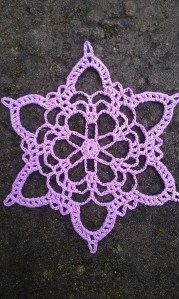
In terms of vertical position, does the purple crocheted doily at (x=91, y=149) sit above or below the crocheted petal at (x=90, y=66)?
below

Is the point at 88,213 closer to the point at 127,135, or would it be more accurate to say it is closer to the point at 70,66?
the point at 127,135

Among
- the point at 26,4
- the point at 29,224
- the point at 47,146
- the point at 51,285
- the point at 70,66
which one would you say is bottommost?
the point at 51,285

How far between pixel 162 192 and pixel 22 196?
0.93 ft

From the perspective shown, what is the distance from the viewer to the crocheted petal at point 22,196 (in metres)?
0.84

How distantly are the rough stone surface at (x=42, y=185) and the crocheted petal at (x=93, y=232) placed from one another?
16 mm

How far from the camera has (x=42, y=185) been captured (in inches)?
33.6

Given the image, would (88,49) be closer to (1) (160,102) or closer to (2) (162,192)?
(1) (160,102)

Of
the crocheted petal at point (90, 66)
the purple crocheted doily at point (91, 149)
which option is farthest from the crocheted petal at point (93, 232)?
the crocheted petal at point (90, 66)

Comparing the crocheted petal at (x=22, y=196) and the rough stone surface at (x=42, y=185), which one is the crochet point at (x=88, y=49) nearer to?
the rough stone surface at (x=42, y=185)

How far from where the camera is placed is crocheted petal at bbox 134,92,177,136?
86 centimetres

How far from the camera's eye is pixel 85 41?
0.87m

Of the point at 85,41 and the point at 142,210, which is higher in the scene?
the point at 85,41

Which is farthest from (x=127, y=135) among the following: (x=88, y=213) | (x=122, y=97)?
(x=88, y=213)

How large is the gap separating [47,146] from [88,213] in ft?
0.53
